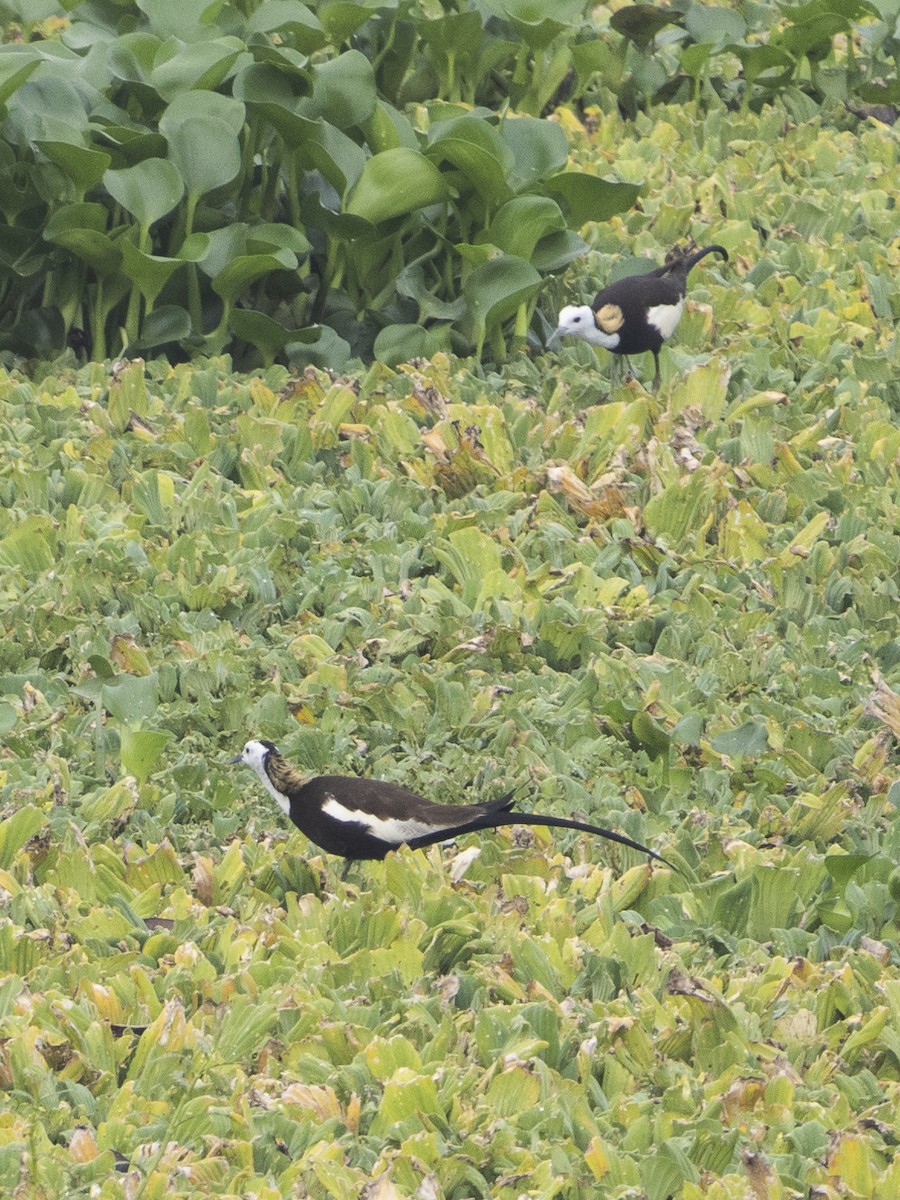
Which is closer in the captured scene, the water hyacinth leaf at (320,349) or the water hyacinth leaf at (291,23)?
the water hyacinth leaf at (320,349)

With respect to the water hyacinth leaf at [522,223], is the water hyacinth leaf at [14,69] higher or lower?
higher

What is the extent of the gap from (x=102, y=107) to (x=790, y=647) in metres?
2.91

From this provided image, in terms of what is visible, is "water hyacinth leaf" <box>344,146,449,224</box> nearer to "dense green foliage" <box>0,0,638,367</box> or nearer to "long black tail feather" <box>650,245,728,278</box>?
"dense green foliage" <box>0,0,638,367</box>

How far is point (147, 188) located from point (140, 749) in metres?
2.31

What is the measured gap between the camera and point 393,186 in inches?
210

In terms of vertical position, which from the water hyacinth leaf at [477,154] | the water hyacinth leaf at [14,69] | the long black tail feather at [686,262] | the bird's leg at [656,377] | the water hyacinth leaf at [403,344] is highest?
the water hyacinth leaf at [14,69]

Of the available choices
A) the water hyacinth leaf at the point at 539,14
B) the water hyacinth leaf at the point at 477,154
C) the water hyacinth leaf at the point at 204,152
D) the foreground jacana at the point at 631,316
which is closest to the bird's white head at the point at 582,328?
the foreground jacana at the point at 631,316

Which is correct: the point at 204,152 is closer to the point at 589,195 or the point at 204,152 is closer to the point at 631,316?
the point at 589,195

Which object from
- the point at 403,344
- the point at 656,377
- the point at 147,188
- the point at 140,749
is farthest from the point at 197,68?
the point at 140,749

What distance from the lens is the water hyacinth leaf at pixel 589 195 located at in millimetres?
5664

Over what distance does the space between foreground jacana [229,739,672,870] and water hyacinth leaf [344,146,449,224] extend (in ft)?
8.56

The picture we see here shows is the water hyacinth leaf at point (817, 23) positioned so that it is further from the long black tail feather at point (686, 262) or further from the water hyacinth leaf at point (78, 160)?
the water hyacinth leaf at point (78, 160)

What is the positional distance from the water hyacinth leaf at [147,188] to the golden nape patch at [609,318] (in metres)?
1.25

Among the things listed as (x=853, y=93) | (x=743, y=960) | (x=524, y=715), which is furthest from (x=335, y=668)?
(x=853, y=93)
